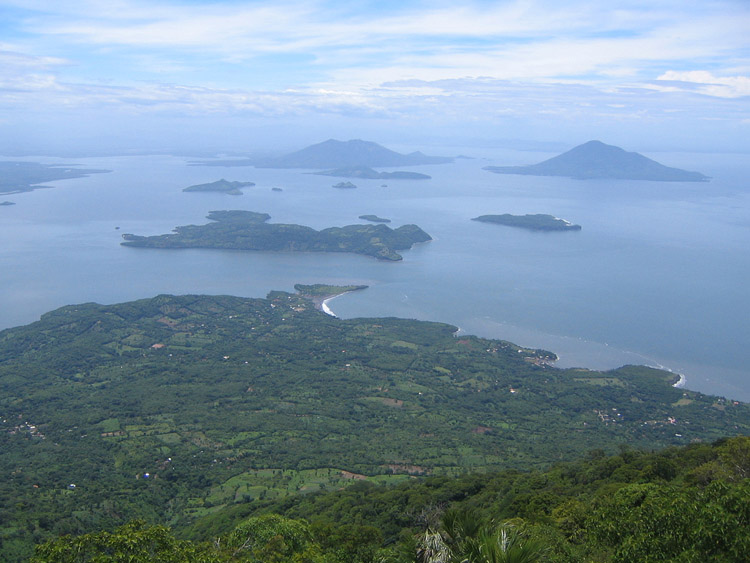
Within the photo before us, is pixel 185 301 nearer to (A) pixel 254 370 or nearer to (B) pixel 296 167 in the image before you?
(A) pixel 254 370

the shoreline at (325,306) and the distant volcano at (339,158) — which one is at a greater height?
the distant volcano at (339,158)

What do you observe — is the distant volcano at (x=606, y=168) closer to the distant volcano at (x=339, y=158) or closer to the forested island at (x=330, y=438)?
the distant volcano at (x=339, y=158)

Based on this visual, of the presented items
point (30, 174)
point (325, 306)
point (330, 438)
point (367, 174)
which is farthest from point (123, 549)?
point (30, 174)

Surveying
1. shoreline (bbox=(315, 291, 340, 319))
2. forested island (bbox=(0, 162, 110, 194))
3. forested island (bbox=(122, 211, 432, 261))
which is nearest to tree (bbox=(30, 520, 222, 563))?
shoreline (bbox=(315, 291, 340, 319))

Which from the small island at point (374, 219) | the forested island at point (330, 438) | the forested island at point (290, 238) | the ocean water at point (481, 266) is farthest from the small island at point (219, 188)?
the forested island at point (330, 438)

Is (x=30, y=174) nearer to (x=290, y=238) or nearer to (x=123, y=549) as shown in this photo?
(x=290, y=238)
